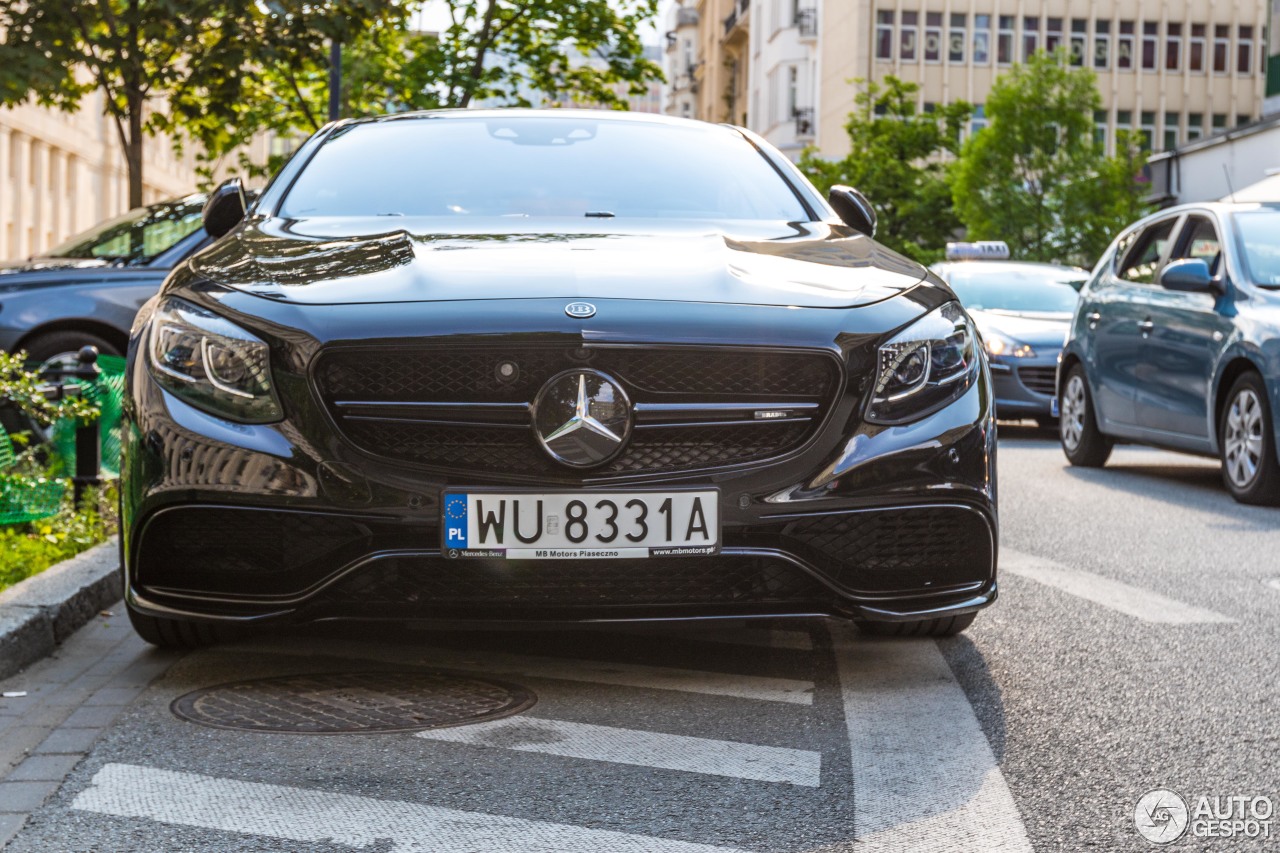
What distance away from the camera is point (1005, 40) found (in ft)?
225

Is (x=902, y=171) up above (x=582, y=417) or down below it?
above

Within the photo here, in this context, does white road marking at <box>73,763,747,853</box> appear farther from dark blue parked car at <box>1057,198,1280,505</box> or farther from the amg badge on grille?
dark blue parked car at <box>1057,198,1280,505</box>

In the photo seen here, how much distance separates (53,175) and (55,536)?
37832 millimetres

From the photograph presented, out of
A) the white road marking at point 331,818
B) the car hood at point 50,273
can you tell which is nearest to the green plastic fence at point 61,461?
the white road marking at point 331,818

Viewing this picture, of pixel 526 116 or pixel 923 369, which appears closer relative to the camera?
pixel 923 369

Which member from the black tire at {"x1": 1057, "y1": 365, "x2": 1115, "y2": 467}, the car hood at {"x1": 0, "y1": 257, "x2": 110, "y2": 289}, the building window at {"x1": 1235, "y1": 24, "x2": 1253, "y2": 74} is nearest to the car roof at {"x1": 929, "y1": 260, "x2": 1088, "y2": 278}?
the black tire at {"x1": 1057, "y1": 365, "x2": 1115, "y2": 467}

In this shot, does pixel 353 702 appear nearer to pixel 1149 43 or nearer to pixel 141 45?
pixel 141 45

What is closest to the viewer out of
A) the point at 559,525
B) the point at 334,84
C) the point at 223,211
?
the point at 559,525

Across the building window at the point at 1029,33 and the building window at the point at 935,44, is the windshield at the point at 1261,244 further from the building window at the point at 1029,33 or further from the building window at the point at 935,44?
the building window at the point at 1029,33

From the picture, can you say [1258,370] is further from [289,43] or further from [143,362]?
[289,43]

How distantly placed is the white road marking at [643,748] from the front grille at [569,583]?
294 mm

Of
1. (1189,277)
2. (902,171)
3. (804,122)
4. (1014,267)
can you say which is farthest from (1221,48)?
(1189,277)

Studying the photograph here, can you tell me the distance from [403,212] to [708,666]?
5.41ft

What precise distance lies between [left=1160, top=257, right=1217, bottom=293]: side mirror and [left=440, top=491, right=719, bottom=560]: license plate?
6.46 metres
